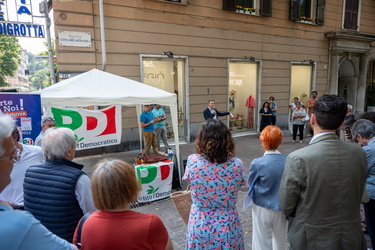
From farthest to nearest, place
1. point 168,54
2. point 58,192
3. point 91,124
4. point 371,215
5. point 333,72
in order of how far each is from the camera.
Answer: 1. point 333,72
2. point 168,54
3. point 91,124
4. point 371,215
5. point 58,192

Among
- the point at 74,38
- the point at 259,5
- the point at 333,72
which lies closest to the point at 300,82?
the point at 333,72

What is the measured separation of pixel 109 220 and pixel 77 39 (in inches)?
293

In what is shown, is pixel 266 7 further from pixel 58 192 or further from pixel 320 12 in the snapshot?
pixel 58 192

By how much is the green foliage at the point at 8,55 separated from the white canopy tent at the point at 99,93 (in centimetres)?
2865

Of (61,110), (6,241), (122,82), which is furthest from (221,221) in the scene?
(61,110)

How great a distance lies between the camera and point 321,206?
1.69 m

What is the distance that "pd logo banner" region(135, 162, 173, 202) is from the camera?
4.43 m

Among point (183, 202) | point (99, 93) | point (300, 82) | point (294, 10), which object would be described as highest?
point (294, 10)

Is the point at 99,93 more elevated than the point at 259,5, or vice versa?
the point at 259,5

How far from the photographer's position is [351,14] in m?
14.0

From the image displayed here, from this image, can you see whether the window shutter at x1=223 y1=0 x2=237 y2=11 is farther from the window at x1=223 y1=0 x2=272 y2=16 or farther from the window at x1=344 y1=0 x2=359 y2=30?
the window at x1=344 y1=0 x2=359 y2=30

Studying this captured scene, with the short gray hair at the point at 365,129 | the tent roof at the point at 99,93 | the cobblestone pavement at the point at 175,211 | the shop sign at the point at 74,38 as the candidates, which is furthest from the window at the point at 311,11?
the short gray hair at the point at 365,129

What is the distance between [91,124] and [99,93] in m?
1.29

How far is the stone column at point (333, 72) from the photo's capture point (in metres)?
13.3
